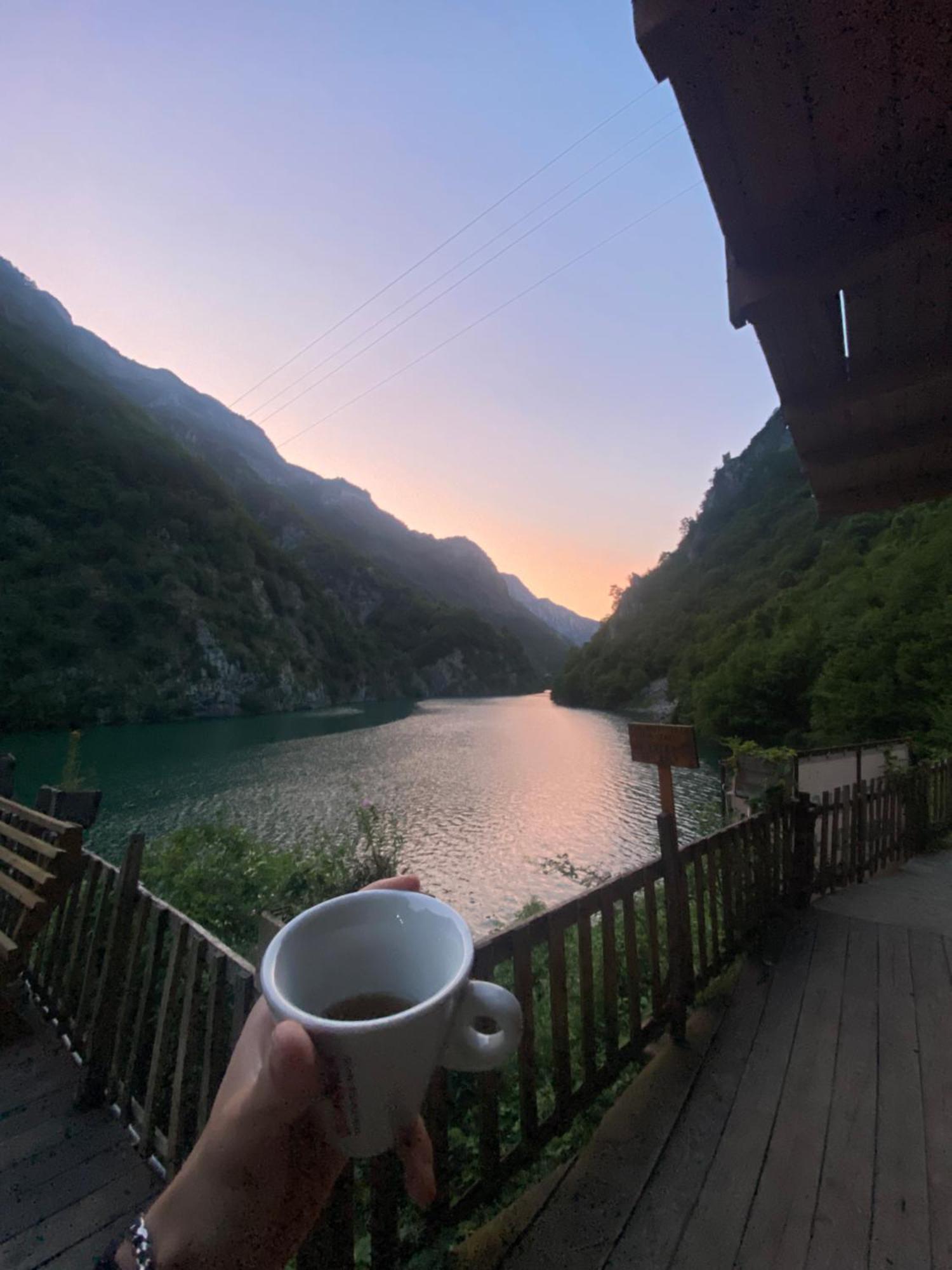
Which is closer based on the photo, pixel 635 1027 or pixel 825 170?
pixel 825 170

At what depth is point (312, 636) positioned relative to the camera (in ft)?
257

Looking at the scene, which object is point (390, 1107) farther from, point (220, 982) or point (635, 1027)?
point (635, 1027)

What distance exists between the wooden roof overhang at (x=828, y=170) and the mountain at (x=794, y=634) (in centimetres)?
76

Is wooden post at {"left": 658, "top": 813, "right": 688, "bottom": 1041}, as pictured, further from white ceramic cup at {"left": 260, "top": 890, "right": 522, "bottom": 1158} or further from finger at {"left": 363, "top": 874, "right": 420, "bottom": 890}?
white ceramic cup at {"left": 260, "top": 890, "right": 522, "bottom": 1158}

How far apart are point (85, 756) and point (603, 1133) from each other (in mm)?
31035

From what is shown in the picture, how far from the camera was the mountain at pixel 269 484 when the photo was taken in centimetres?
11300

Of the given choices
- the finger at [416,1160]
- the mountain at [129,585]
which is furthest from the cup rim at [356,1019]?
the mountain at [129,585]

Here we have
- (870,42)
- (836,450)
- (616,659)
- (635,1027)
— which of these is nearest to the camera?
(870,42)

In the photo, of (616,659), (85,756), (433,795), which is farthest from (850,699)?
(616,659)

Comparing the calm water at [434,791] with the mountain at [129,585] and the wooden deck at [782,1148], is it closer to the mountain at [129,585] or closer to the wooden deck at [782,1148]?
the wooden deck at [782,1148]

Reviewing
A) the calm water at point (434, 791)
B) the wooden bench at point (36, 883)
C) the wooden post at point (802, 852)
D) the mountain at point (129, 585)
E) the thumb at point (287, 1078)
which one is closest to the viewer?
the thumb at point (287, 1078)

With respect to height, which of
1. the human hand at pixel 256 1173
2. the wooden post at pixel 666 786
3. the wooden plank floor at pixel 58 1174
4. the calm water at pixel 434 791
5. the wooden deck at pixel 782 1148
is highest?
the human hand at pixel 256 1173

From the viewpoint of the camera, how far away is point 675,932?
2.80 meters

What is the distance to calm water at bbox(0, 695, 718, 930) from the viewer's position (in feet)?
42.7
